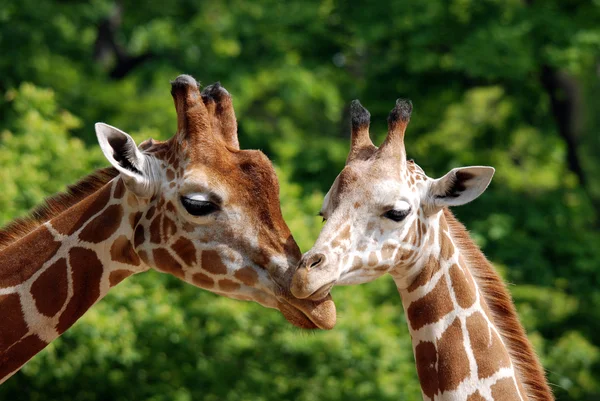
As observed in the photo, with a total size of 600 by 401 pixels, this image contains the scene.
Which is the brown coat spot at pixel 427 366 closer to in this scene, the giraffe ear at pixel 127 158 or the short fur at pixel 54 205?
the giraffe ear at pixel 127 158

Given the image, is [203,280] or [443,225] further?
[443,225]

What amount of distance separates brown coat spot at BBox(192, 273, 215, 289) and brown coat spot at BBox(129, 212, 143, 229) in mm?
444

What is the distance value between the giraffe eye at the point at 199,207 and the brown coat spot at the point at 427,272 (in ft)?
4.43

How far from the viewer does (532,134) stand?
19.0 m

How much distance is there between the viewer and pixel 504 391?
4957mm

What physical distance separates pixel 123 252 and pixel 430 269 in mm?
1824

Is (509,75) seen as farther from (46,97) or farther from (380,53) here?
(46,97)

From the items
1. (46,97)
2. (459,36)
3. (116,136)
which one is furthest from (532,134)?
(116,136)

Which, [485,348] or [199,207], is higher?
[199,207]

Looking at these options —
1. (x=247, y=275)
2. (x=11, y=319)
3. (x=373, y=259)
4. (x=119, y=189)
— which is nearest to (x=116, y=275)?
(x=119, y=189)

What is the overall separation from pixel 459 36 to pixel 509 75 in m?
1.69

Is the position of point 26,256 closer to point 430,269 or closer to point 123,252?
point 123,252

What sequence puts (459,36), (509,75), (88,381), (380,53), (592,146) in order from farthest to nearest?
(592,146) → (380,53) → (459,36) → (509,75) → (88,381)

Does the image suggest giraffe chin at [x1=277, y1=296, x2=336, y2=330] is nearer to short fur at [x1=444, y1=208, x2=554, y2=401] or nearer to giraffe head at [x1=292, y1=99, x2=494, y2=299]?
giraffe head at [x1=292, y1=99, x2=494, y2=299]
